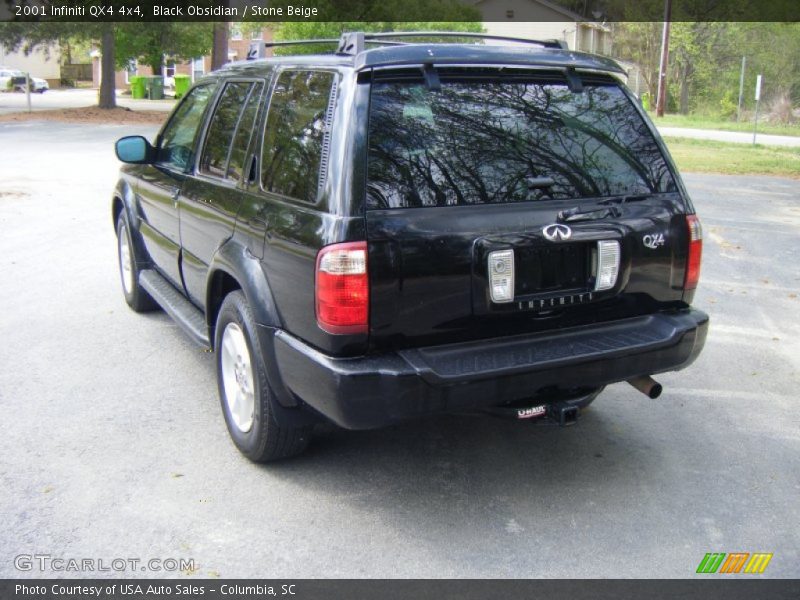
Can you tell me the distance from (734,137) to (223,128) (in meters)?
26.7

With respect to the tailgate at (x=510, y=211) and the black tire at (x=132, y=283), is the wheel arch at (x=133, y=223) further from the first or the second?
the tailgate at (x=510, y=211)

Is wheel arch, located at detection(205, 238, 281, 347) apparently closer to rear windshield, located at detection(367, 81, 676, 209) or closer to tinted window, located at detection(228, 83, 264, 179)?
tinted window, located at detection(228, 83, 264, 179)

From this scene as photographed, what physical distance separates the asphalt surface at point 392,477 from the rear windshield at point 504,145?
1.38m

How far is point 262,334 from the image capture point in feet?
12.9

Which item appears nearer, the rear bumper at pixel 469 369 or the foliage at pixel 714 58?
the rear bumper at pixel 469 369

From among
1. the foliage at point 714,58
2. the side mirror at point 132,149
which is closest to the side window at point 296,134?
the side mirror at point 132,149

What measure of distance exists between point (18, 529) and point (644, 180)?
3.21 m

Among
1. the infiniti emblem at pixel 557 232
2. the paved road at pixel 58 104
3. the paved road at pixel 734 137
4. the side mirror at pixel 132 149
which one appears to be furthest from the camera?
the paved road at pixel 58 104

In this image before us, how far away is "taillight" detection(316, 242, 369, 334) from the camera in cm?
345

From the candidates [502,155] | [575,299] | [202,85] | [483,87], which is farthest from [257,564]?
[202,85]

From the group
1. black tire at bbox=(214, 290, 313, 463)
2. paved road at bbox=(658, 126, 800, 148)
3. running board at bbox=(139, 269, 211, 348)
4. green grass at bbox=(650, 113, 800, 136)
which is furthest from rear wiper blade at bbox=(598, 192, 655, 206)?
green grass at bbox=(650, 113, 800, 136)

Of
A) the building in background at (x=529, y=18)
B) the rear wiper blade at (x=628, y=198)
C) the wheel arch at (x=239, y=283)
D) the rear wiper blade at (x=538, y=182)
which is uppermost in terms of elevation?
the building in background at (x=529, y=18)

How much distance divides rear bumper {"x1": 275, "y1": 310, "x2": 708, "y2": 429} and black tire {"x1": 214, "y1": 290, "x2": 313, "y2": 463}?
0.22 metres

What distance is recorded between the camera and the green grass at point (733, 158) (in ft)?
61.1
